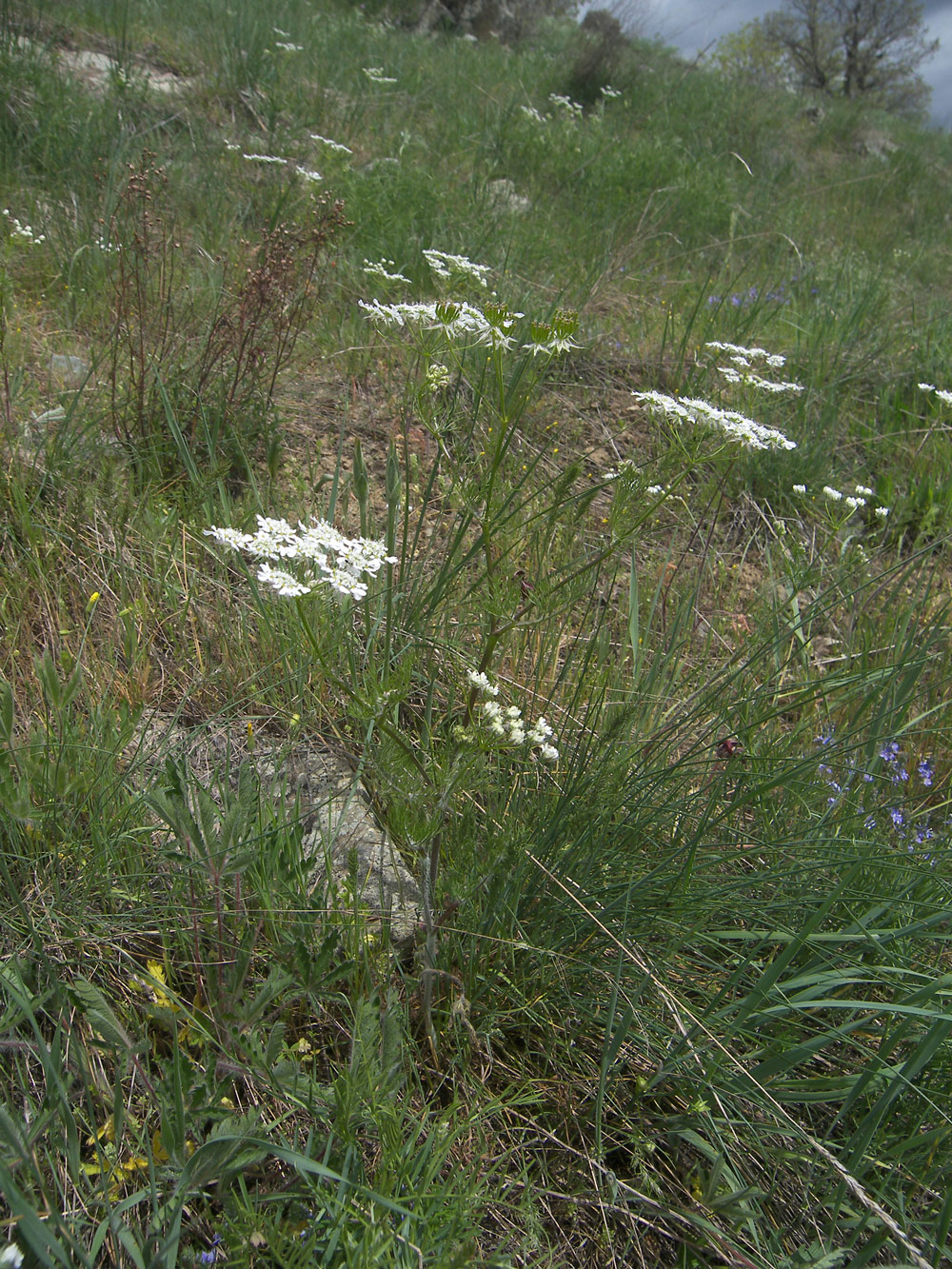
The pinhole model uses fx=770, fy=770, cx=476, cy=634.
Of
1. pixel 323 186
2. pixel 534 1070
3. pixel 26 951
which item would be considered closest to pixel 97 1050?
pixel 26 951

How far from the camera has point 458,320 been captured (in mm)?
1647

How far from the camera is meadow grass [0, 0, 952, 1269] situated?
121 cm

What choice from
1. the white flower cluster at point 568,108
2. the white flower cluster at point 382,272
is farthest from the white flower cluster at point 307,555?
the white flower cluster at point 568,108

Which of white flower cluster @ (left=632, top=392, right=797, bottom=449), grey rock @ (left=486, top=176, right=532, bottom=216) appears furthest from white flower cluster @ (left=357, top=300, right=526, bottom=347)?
grey rock @ (left=486, top=176, right=532, bottom=216)

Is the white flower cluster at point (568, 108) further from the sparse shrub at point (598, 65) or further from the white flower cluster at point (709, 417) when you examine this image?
the white flower cluster at point (709, 417)

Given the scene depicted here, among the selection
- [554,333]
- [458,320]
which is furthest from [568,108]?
[554,333]

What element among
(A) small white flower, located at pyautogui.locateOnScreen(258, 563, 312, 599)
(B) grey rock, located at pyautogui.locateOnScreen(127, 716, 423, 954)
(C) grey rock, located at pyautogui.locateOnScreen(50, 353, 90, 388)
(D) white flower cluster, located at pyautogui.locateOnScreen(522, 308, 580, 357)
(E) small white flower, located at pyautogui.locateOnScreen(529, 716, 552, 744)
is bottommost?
(B) grey rock, located at pyautogui.locateOnScreen(127, 716, 423, 954)

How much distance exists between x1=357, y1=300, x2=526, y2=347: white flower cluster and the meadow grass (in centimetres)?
2

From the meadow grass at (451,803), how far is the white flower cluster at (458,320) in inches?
0.6

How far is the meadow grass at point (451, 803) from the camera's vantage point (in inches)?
47.7

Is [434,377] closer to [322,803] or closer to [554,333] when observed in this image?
[554,333]

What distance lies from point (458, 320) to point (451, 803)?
1056 mm

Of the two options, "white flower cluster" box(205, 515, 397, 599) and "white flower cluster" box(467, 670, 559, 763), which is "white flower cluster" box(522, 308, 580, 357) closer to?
"white flower cluster" box(205, 515, 397, 599)

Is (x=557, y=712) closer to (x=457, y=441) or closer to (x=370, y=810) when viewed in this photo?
(x=370, y=810)
